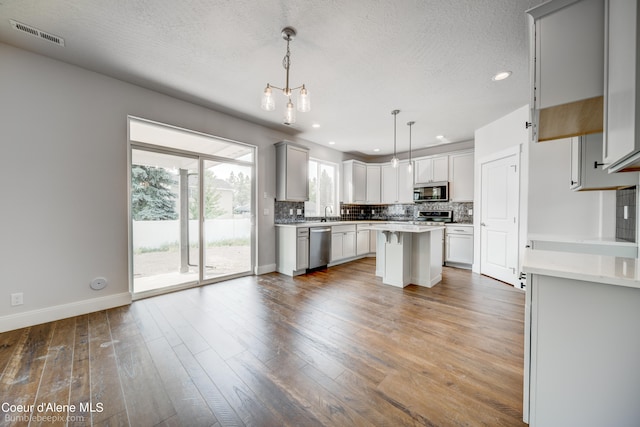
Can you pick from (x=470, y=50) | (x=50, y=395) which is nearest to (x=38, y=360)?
(x=50, y=395)

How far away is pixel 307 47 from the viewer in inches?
87.9

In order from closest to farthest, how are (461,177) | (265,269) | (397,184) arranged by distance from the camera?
(265,269) → (461,177) → (397,184)

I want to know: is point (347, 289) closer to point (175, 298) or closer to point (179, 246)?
point (175, 298)

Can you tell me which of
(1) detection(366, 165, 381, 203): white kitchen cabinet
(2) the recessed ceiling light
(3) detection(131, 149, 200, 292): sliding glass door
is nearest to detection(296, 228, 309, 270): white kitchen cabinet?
(3) detection(131, 149, 200, 292): sliding glass door

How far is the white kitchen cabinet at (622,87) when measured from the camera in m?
0.82

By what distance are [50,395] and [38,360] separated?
585 millimetres

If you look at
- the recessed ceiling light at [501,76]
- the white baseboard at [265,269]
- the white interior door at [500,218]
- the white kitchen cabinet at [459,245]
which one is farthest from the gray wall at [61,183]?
the white kitchen cabinet at [459,245]

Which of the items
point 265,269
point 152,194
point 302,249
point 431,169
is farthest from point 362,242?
point 152,194

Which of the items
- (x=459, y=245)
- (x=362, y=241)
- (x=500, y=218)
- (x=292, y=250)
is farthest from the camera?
(x=362, y=241)

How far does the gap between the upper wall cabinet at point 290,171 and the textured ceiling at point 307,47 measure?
42.3 inches

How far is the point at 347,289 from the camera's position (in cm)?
352

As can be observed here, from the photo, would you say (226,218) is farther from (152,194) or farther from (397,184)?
(397,184)

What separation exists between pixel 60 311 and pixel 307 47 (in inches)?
150

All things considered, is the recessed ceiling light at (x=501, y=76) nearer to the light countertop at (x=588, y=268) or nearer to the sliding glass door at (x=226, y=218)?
the light countertop at (x=588, y=268)
